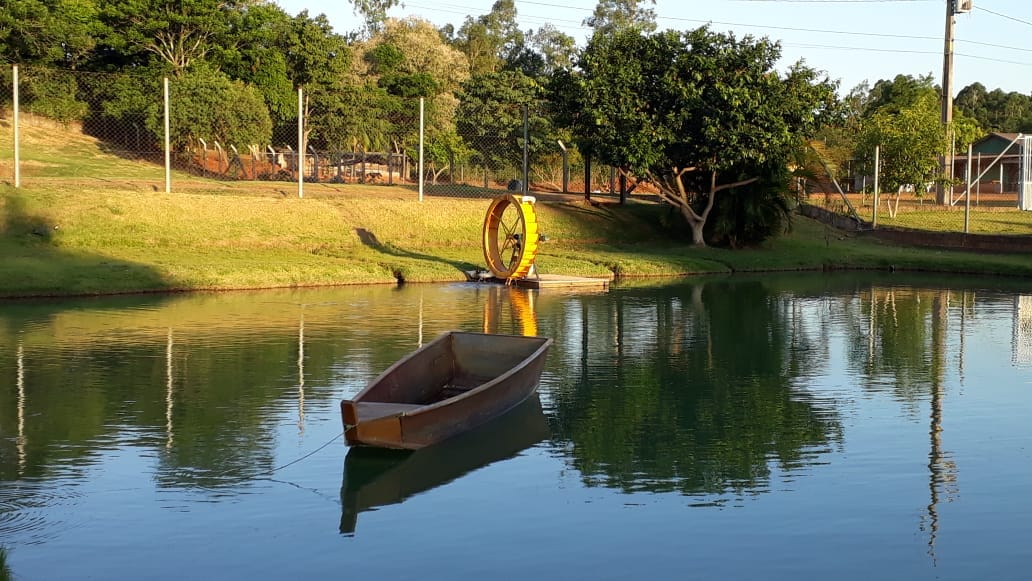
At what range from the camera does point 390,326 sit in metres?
20.0

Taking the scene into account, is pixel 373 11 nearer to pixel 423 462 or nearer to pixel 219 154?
pixel 219 154

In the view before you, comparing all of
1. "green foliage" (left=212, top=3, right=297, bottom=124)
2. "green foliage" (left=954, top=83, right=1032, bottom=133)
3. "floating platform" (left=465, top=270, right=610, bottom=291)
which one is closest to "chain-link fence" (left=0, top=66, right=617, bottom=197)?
"green foliage" (left=212, top=3, right=297, bottom=124)

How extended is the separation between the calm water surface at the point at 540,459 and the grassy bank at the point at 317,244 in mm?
4942

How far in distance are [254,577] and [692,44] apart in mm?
27852

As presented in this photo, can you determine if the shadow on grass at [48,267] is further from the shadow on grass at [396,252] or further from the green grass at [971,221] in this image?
the green grass at [971,221]

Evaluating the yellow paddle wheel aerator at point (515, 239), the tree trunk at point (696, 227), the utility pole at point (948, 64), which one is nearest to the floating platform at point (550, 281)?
the yellow paddle wheel aerator at point (515, 239)

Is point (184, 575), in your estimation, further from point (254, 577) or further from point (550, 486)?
point (550, 486)

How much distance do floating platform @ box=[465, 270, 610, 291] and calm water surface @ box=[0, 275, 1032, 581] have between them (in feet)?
20.7

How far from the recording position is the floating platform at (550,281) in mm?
26941

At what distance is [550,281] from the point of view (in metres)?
27.0

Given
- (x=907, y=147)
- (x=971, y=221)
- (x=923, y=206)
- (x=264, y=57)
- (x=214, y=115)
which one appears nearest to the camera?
(x=214, y=115)

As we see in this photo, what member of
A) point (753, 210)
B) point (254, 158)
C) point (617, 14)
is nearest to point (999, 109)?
point (617, 14)

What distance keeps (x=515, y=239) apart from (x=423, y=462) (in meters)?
17.0

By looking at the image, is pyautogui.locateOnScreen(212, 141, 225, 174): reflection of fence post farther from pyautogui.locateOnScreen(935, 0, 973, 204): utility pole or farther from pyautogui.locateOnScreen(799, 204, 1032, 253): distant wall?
pyautogui.locateOnScreen(935, 0, 973, 204): utility pole
